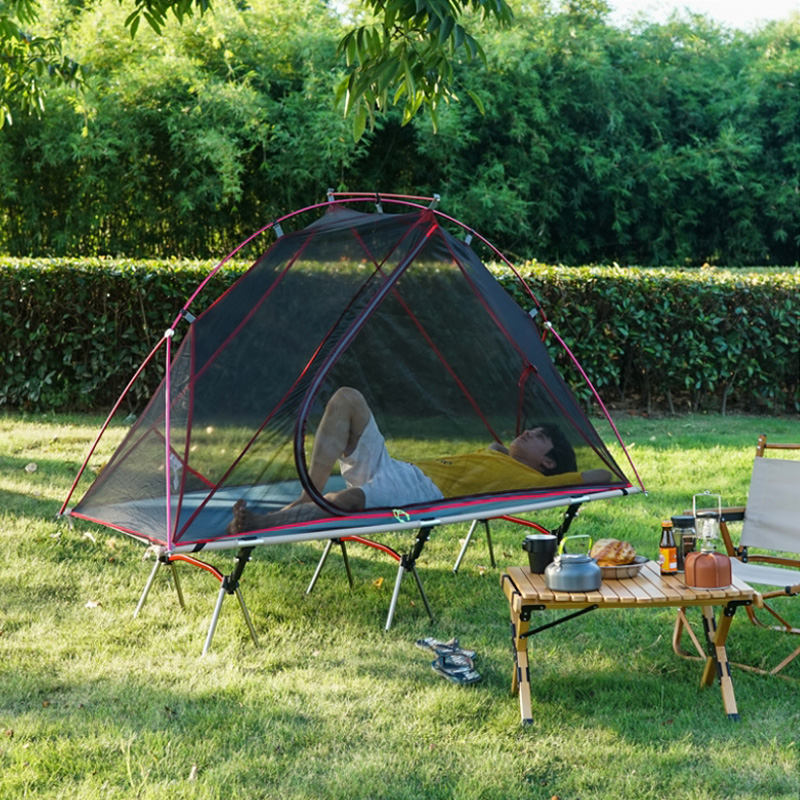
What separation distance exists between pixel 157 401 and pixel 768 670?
2.55 metres

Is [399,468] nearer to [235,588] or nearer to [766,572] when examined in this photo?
[235,588]

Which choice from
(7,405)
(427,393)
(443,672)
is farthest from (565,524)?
(7,405)

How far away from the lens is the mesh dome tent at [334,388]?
11.9 ft

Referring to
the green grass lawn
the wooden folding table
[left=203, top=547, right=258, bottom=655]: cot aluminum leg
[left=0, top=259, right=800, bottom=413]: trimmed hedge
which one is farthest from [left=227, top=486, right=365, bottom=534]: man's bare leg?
[left=0, top=259, right=800, bottom=413]: trimmed hedge

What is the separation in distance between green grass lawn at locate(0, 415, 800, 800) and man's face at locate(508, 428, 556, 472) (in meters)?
0.49

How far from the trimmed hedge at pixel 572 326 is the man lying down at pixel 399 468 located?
3.38 metres

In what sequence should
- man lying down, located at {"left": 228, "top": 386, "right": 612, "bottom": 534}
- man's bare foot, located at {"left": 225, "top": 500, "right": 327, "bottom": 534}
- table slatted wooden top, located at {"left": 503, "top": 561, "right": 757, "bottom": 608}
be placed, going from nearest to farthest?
table slatted wooden top, located at {"left": 503, "top": 561, "right": 757, "bottom": 608} → man's bare foot, located at {"left": 225, "top": 500, "right": 327, "bottom": 534} → man lying down, located at {"left": 228, "top": 386, "right": 612, "bottom": 534}

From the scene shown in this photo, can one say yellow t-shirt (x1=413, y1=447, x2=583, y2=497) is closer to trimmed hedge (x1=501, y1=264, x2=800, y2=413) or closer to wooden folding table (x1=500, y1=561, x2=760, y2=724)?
wooden folding table (x1=500, y1=561, x2=760, y2=724)

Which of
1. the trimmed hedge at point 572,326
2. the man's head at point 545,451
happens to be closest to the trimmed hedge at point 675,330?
the trimmed hedge at point 572,326

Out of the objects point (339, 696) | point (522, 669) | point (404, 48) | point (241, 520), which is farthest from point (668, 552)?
point (404, 48)

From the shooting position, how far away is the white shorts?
12.5 feet

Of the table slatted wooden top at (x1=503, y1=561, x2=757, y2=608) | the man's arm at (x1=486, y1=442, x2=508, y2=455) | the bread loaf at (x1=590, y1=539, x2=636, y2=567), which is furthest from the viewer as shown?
the man's arm at (x1=486, y1=442, x2=508, y2=455)

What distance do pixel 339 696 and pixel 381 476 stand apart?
3.55 ft

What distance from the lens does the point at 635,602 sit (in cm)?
280
